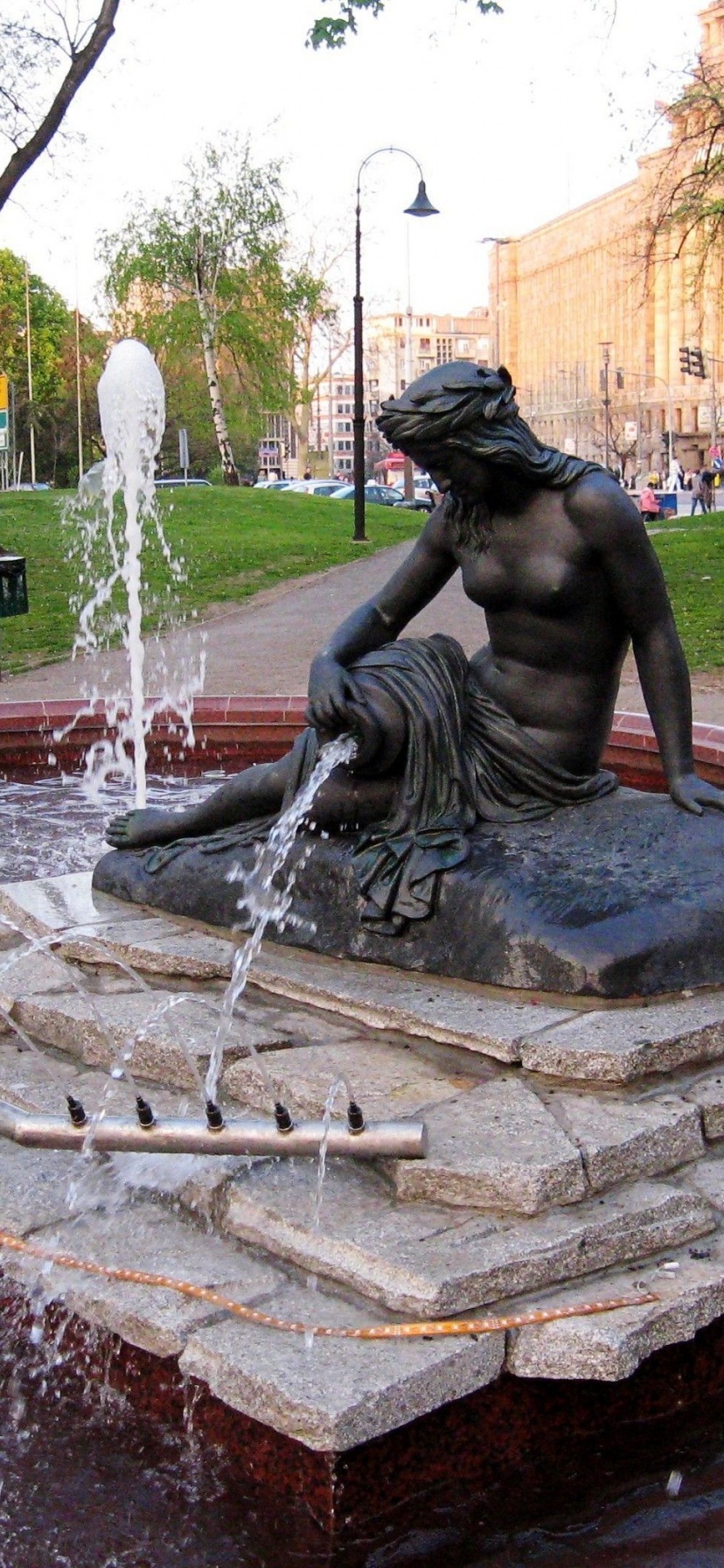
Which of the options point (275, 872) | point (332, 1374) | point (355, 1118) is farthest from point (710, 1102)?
point (275, 872)

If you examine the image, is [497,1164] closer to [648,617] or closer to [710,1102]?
[710,1102]

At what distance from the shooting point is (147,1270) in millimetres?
2871

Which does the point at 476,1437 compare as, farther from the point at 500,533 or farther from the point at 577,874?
the point at 500,533

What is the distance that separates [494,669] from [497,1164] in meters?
1.58

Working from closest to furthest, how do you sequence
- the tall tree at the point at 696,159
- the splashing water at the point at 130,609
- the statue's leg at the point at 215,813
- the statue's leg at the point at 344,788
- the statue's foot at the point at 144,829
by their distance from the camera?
the statue's leg at the point at 344,788 < the statue's leg at the point at 215,813 < the statue's foot at the point at 144,829 < the splashing water at the point at 130,609 < the tall tree at the point at 696,159

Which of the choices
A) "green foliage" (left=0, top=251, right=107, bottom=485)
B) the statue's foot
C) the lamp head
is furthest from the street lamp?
"green foliage" (left=0, top=251, right=107, bottom=485)

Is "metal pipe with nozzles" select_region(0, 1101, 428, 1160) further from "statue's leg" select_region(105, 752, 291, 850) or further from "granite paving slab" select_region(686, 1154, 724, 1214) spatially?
"statue's leg" select_region(105, 752, 291, 850)

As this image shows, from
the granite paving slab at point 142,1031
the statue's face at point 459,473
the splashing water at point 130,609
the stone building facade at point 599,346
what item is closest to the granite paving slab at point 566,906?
the granite paving slab at point 142,1031

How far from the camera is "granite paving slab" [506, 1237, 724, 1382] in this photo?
258cm

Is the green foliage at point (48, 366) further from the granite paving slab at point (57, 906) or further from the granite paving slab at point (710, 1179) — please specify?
the granite paving slab at point (710, 1179)

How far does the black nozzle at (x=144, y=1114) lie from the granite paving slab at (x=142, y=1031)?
511 millimetres

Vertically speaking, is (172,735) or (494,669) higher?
(494,669)

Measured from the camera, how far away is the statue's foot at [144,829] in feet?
15.0

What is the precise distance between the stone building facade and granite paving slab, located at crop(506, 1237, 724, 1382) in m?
61.8
